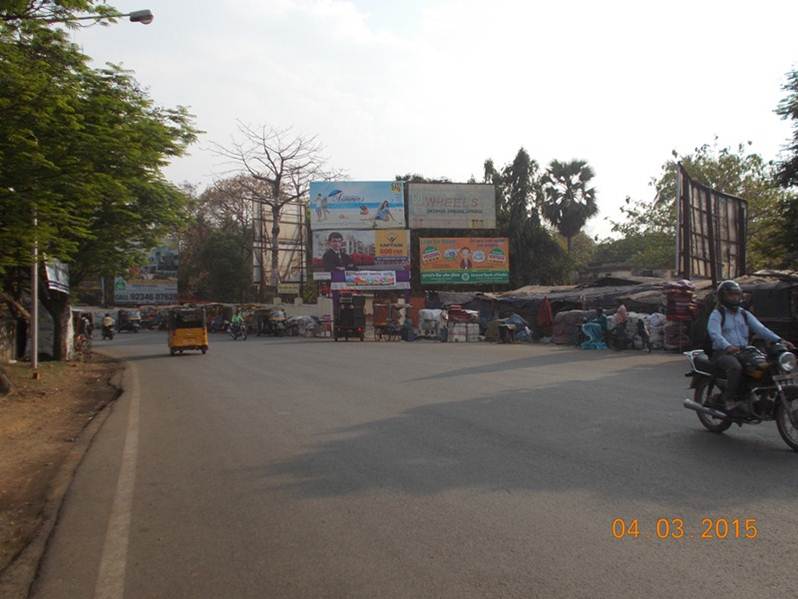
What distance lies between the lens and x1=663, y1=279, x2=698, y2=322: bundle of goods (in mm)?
22062

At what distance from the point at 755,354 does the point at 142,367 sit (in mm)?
19174

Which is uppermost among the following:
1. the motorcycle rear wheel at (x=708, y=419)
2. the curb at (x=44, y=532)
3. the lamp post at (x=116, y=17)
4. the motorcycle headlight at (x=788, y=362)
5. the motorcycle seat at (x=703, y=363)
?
the lamp post at (x=116, y=17)

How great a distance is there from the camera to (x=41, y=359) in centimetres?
2425

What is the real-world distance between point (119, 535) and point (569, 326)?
2525cm

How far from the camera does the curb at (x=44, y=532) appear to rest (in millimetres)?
4238

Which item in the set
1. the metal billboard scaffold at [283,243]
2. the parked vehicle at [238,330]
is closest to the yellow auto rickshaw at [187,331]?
the parked vehicle at [238,330]

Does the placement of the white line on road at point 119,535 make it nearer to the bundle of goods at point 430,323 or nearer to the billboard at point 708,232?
the billboard at point 708,232

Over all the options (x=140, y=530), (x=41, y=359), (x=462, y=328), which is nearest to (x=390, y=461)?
(x=140, y=530)

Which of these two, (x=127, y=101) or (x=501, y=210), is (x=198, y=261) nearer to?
(x=501, y=210)

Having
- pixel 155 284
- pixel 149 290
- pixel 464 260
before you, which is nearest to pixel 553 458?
pixel 464 260

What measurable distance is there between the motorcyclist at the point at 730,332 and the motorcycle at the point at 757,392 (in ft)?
0.31

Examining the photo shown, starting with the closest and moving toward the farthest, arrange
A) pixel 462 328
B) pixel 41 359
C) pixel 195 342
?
pixel 41 359 → pixel 195 342 → pixel 462 328

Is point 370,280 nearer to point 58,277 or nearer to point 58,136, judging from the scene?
point 58,277

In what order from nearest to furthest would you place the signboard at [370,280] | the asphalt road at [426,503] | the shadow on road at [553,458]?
1. the asphalt road at [426,503]
2. the shadow on road at [553,458]
3. the signboard at [370,280]
